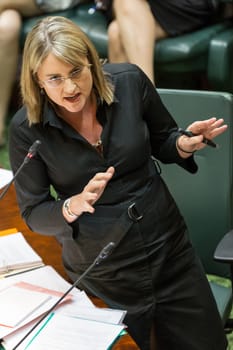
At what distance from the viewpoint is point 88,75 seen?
131 cm

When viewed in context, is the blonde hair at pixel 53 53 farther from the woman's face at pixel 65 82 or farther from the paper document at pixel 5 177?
the paper document at pixel 5 177

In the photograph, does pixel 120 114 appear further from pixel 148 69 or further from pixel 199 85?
pixel 199 85

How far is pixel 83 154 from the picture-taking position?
4.48 ft

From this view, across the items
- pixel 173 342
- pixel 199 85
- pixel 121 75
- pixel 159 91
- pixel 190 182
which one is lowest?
pixel 199 85

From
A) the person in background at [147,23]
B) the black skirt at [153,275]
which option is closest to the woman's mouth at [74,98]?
the black skirt at [153,275]

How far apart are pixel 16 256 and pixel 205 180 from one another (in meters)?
0.53

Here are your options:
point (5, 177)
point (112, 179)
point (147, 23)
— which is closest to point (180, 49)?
point (147, 23)

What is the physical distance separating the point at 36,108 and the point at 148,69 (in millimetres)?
1527

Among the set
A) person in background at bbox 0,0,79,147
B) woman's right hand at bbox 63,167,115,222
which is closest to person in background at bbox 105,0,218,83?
person in background at bbox 0,0,79,147

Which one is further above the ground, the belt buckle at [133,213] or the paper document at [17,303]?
the belt buckle at [133,213]

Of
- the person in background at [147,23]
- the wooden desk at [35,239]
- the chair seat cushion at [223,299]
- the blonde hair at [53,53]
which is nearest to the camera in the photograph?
the blonde hair at [53,53]

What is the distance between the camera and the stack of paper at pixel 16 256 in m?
1.43

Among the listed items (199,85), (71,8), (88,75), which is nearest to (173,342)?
(88,75)

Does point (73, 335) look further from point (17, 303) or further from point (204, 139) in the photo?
point (204, 139)
